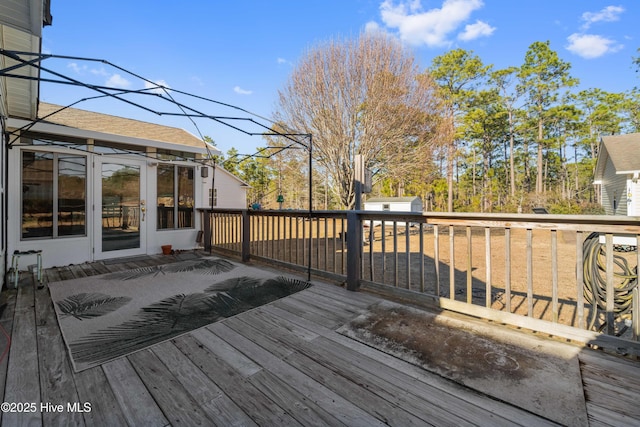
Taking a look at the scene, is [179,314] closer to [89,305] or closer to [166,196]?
[89,305]

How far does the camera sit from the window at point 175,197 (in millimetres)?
6043

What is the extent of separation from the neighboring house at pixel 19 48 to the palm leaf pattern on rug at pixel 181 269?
48.6 inches

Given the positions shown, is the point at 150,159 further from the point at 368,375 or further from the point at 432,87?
the point at 432,87

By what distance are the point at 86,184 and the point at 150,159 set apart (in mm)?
1190

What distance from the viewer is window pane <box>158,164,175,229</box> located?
602 cm

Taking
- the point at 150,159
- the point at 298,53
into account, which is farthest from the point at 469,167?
the point at 150,159

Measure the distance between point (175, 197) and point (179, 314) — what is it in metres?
4.25

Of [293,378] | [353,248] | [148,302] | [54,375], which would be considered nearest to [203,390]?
[293,378]

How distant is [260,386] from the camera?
1600mm

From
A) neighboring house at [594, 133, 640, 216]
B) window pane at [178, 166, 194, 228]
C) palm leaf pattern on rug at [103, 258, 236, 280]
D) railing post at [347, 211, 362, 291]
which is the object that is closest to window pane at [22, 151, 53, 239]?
palm leaf pattern on rug at [103, 258, 236, 280]

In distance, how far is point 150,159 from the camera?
5.82m

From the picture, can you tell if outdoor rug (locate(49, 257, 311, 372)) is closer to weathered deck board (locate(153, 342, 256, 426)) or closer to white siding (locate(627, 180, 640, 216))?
weathered deck board (locate(153, 342, 256, 426))

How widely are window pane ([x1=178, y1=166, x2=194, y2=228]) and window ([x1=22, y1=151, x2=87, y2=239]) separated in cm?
167

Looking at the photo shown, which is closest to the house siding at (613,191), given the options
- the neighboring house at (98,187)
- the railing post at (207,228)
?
the railing post at (207,228)
